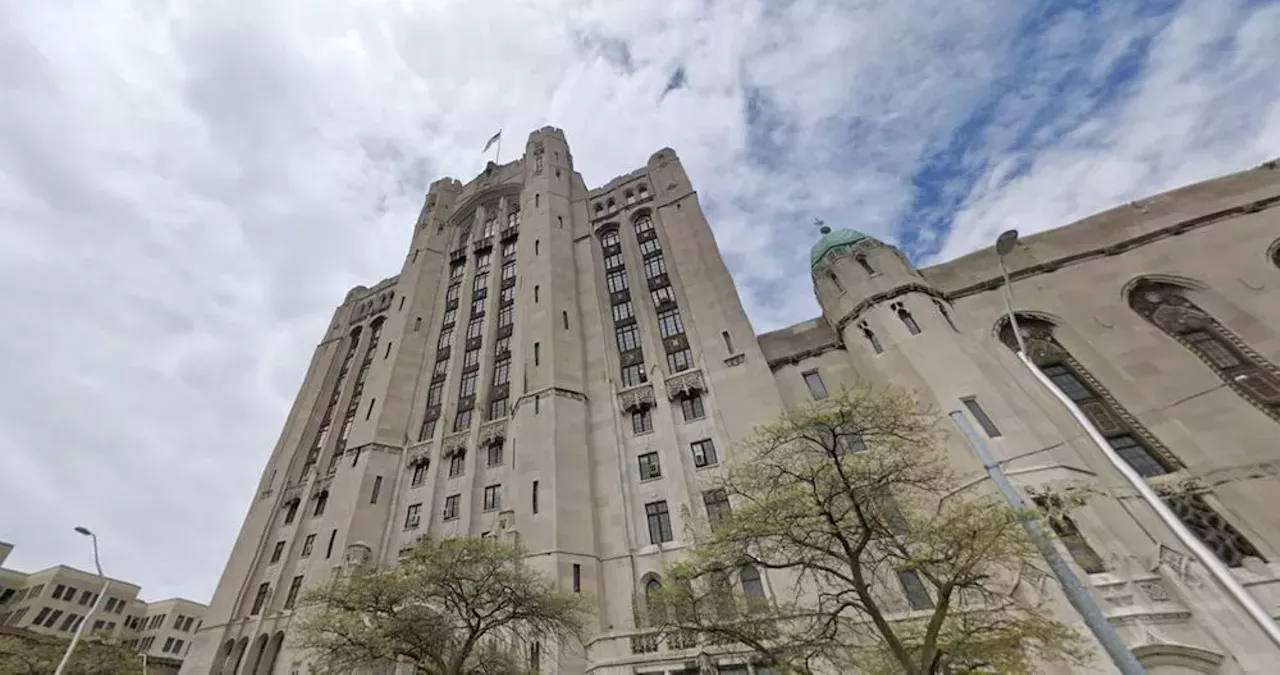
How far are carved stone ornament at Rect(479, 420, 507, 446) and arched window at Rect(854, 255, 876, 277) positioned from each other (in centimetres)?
2593

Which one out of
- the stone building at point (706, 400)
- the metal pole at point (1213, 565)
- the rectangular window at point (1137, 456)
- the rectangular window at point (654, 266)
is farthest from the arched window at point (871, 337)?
the metal pole at point (1213, 565)

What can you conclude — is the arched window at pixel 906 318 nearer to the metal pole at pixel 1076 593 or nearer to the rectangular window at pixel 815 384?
the rectangular window at pixel 815 384

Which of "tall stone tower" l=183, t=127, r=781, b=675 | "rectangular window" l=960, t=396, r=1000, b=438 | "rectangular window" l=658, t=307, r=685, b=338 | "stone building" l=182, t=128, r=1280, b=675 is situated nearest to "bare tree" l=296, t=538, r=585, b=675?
"stone building" l=182, t=128, r=1280, b=675

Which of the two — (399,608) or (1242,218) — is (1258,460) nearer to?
(1242,218)

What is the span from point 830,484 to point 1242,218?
1163 inches

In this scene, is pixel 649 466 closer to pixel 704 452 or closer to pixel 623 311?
pixel 704 452

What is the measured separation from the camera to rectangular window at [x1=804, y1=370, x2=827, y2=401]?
3212 centimetres

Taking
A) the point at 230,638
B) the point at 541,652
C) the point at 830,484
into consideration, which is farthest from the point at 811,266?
the point at 230,638

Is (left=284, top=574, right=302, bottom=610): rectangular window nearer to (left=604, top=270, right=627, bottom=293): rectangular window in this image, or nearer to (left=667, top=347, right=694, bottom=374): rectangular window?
(left=667, top=347, right=694, bottom=374): rectangular window

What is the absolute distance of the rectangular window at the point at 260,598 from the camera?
35341 mm

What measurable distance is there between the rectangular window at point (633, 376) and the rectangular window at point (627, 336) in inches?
72.7

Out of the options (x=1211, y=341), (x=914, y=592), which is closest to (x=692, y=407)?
(x=914, y=592)

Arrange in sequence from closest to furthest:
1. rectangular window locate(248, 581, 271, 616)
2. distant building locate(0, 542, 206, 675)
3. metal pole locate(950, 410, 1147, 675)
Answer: metal pole locate(950, 410, 1147, 675)
rectangular window locate(248, 581, 271, 616)
distant building locate(0, 542, 206, 675)

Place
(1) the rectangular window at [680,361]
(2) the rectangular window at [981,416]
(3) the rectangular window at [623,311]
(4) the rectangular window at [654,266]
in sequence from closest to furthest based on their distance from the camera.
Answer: (2) the rectangular window at [981,416]
(1) the rectangular window at [680,361]
(3) the rectangular window at [623,311]
(4) the rectangular window at [654,266]
